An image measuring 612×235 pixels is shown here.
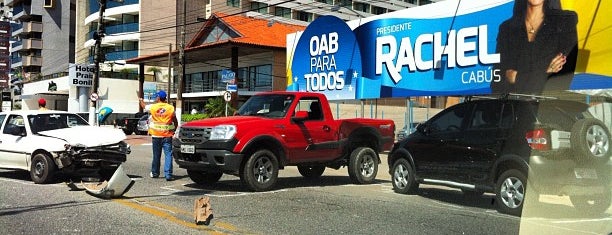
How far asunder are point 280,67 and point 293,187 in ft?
98.2

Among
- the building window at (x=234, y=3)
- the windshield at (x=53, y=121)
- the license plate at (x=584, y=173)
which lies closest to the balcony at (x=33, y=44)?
the building window at (x=234, y=3)

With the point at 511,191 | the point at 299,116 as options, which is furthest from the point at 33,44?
the point at 511,191

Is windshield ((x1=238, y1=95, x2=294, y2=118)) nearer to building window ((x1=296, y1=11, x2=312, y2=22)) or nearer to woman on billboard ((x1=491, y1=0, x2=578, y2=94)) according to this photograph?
woman on billboard ((x1=491, y1=0, x2=578, y2=94))

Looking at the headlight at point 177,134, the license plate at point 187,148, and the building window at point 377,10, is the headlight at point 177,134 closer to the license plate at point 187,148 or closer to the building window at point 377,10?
the license plate at point 187,148

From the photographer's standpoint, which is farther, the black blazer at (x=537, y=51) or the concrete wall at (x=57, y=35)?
the concrete wall at (x=57, y=35)

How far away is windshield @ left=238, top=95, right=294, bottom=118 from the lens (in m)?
10.6

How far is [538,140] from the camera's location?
7.84 meters

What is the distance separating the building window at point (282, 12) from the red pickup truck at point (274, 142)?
183 feet

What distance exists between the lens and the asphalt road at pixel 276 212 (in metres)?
6.91

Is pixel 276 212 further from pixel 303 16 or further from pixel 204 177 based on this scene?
pixel 303 16

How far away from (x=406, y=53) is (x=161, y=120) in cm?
1033

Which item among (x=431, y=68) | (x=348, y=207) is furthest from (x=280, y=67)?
(x=348, y=207)

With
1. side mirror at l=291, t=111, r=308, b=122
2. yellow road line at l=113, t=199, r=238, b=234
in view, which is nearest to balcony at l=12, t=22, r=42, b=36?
side mirror at l=291, t=111, r=308, b=122

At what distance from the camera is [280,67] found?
4034cm
